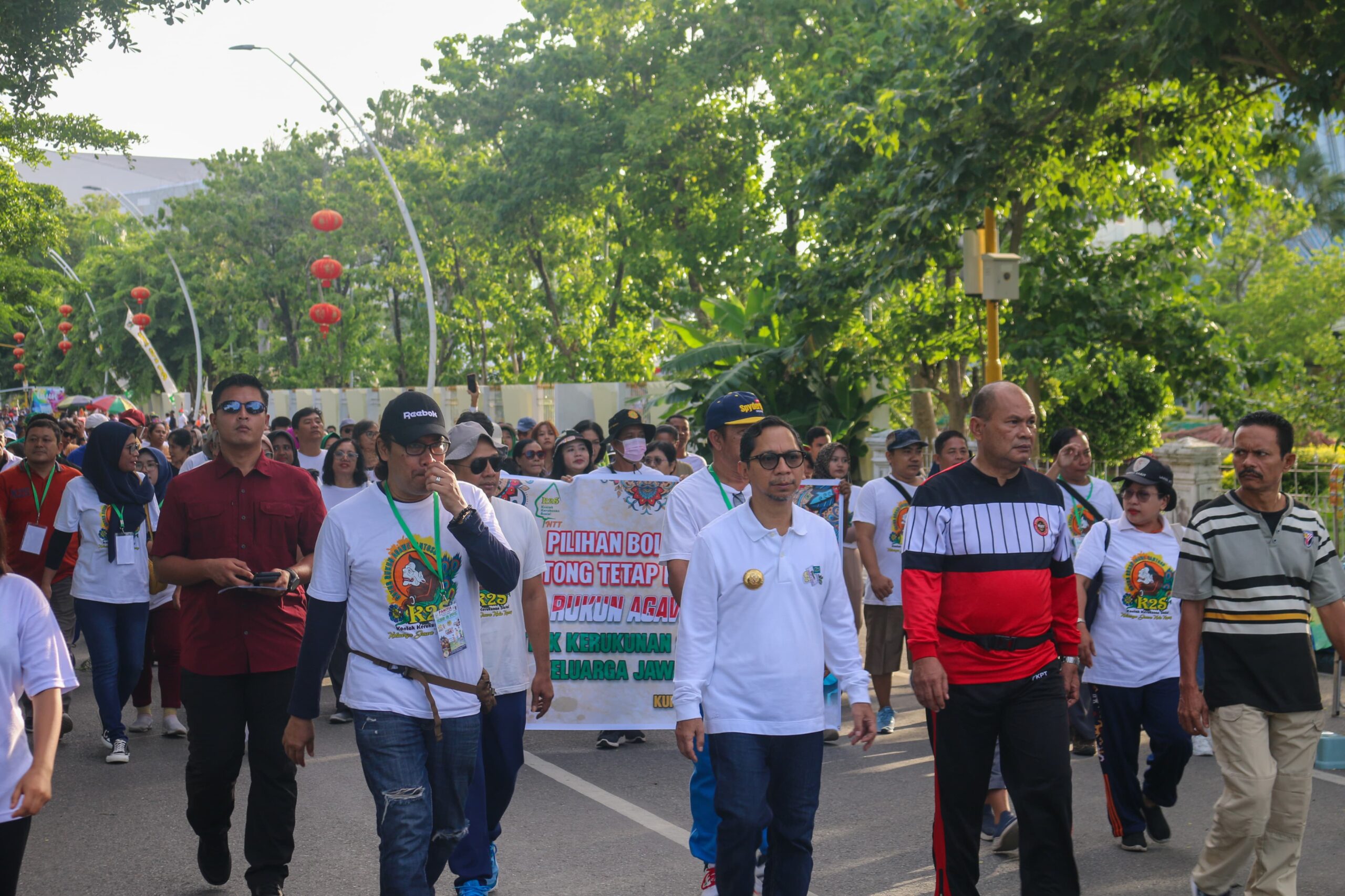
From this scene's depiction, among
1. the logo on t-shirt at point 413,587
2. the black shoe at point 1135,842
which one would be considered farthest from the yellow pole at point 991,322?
the logo on t-shirt at point 413,587

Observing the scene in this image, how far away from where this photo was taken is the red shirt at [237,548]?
5.64m

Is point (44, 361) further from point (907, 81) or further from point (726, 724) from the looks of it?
point (726, 724)

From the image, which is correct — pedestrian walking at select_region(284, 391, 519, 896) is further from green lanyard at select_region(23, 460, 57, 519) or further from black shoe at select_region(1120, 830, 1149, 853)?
green lanyard at select_region(23, 460, 57, 519)

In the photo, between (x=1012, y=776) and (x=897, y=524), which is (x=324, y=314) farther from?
(x=1012, y=776)

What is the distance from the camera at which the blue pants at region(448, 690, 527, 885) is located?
5.48 metres

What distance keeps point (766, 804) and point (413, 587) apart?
1.38m

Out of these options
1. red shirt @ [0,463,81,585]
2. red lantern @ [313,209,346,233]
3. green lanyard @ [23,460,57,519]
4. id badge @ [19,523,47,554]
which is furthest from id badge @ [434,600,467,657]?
red lantern @ [313,209,346,233]

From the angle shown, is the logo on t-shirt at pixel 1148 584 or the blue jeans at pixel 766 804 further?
the logo on t-shirt at pixel 1148 584

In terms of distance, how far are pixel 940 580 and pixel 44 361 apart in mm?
80997

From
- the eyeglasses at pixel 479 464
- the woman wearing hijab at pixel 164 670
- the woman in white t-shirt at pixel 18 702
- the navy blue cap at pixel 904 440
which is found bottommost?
the woman wearing hijab at pixel 164 670

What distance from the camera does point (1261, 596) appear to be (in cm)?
527

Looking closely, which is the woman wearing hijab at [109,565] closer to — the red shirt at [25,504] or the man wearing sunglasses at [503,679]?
the red shirt at [25,504]

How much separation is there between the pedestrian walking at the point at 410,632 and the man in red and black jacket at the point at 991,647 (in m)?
1.49

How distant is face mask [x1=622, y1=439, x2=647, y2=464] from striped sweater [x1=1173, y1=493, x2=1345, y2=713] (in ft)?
16.9
